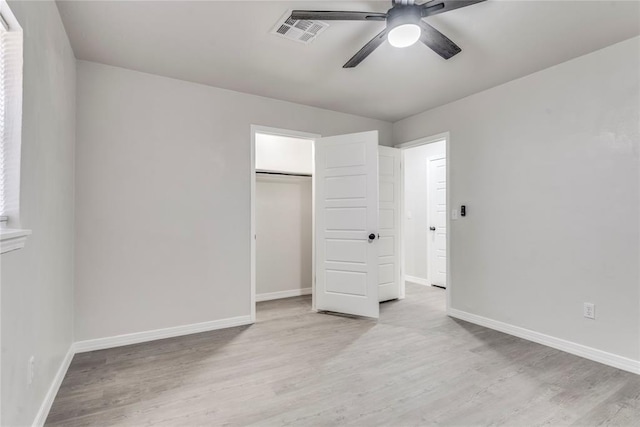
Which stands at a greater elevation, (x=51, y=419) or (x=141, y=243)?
(x=141, y=243)

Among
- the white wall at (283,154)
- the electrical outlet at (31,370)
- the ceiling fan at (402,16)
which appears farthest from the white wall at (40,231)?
the white wall at (283,154)

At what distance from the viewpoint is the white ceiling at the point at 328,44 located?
2068mm

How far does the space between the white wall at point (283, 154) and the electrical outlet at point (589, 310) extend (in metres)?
3.40

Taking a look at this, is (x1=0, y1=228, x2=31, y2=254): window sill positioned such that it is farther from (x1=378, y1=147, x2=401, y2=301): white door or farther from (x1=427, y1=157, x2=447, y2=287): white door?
(x1=427, y1=157, x2=447, y2=287): white door

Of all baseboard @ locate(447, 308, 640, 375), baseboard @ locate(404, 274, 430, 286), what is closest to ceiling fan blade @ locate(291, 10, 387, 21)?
baseboard @ locate(447, 308, 640, 375)

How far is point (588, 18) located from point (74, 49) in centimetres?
392

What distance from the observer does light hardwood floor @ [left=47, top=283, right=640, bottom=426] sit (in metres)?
1.85

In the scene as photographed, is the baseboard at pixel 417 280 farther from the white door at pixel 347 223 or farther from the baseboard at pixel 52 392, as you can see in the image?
the baseboard at pixel 52 392

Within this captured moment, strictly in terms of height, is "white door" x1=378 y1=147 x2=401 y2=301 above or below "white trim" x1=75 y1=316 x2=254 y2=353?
above

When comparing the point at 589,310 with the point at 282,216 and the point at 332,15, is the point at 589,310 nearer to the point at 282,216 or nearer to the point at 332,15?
Result: the point at 332,15

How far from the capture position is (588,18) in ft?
7.08

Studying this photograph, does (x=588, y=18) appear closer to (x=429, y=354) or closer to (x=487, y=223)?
(x=487, y=223)

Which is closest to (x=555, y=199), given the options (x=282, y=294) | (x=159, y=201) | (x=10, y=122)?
(x=282, y=294)

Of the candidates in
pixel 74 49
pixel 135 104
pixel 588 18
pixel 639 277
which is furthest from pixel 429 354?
pixel 74 49
